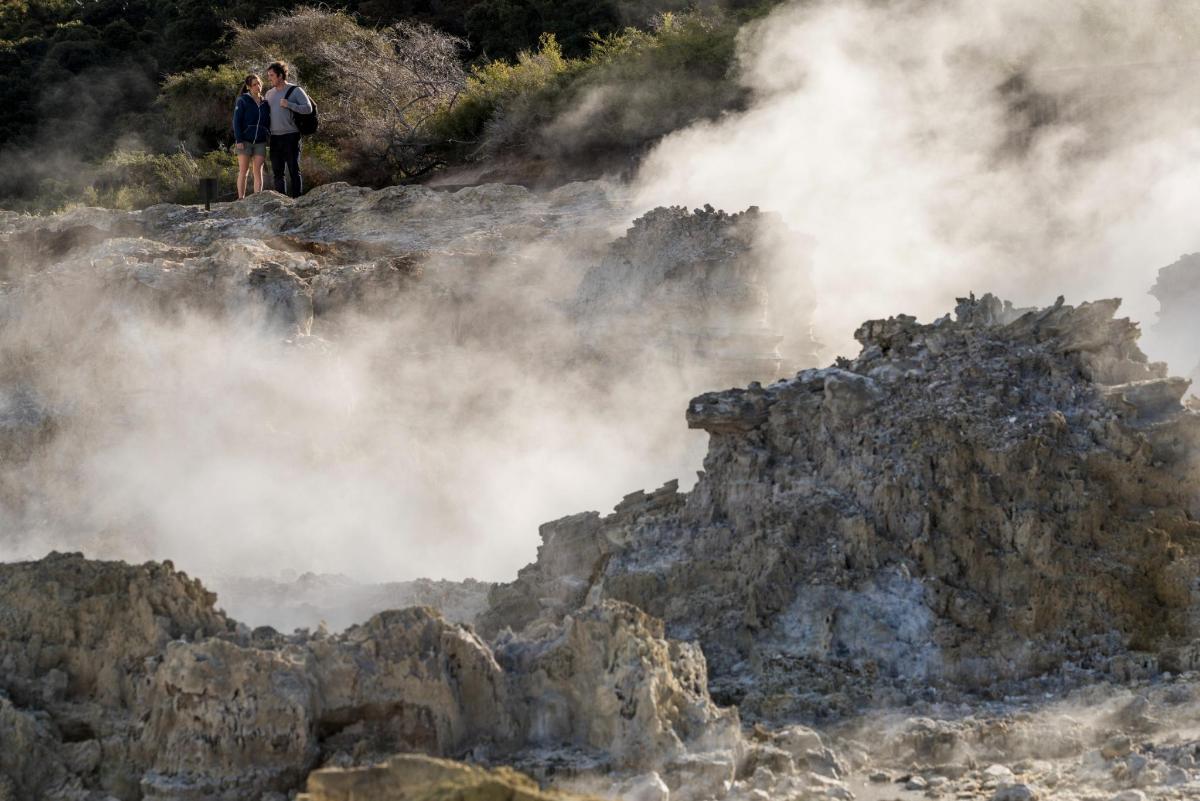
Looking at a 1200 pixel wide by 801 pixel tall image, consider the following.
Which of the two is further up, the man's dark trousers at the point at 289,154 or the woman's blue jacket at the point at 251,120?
the woman's blue jacket at the point at 251,120

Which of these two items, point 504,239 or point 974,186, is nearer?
point 504,239

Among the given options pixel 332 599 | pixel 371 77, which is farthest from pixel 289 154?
pixel 332 599

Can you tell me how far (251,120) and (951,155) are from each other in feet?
15.3

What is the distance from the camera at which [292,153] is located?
13852mm

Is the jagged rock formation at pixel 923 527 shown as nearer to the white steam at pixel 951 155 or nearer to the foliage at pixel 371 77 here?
the white steam at pixel 951 155

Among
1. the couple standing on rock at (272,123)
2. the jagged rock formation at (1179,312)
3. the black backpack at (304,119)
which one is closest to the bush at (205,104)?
the couple standing on rock at (272,123)

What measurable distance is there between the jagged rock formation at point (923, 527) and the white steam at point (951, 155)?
Result: 4.47 meters

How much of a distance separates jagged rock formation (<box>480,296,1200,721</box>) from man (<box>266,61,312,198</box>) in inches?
205

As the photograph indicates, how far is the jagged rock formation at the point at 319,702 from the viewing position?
244 inches

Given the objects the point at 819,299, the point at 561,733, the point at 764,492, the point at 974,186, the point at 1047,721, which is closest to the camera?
the point at 561,733

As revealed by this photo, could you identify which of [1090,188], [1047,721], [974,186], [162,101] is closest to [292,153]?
[974,186]

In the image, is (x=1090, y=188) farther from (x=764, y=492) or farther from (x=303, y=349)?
(x=764, y=492)

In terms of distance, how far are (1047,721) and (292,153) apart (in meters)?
7.98

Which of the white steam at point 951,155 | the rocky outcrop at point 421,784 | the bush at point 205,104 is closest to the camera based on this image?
the rocky outcrop at point 421,784
